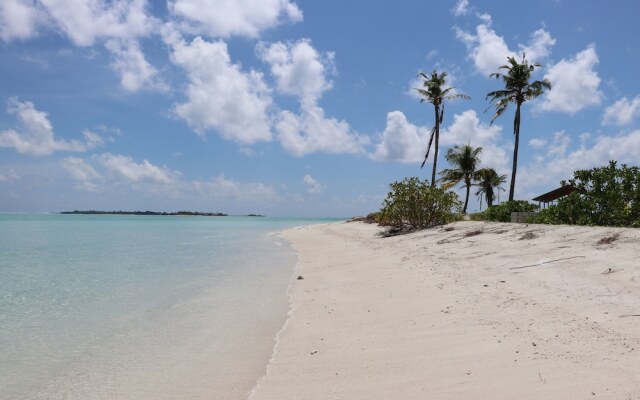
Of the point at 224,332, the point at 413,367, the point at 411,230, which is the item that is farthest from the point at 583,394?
the point at 411,230

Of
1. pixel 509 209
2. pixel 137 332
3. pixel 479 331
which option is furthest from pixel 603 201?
pixel 137 332

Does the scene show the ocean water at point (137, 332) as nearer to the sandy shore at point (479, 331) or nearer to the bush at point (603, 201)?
the sandy shore at point (479, 331)

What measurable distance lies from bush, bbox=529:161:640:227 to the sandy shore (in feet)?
17.4

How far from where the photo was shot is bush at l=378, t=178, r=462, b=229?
26.5 metres

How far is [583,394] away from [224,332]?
5274mm

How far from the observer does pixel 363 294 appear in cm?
967

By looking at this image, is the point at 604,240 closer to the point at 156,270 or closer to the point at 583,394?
the point at 583,394

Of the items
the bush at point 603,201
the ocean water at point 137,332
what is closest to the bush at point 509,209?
Result: the bush at point 603,201

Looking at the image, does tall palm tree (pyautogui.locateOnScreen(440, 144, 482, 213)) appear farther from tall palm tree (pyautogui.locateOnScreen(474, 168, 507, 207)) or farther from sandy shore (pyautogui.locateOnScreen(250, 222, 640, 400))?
sandy shore (pyautogui.locateOnScreen(250, 222, 640, 400))

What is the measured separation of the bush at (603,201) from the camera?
51.4 ft

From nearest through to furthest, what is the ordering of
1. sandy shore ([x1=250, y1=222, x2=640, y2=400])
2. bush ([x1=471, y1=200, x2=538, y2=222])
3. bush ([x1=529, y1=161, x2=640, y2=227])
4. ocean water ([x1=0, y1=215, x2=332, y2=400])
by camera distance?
sandy shore ([x1=250, y1=222, x2=640, y2=400]), ocean water ([x1=0, y1=215, x2=332, y2=400]), bush ([x1=529, y1=161, x2=640, y2=227]), bush ([x1=471, y1=200, x2=538, y2=222])

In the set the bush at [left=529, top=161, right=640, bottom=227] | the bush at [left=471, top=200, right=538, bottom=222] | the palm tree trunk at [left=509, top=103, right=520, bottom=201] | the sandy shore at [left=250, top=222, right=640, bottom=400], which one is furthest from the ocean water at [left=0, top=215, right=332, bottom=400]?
the palm tree trunk at [left=509, top=103, right=520, bottom=201]

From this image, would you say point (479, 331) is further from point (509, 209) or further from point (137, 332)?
point (509, 209)

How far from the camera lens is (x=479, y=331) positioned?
5930 millimetres
